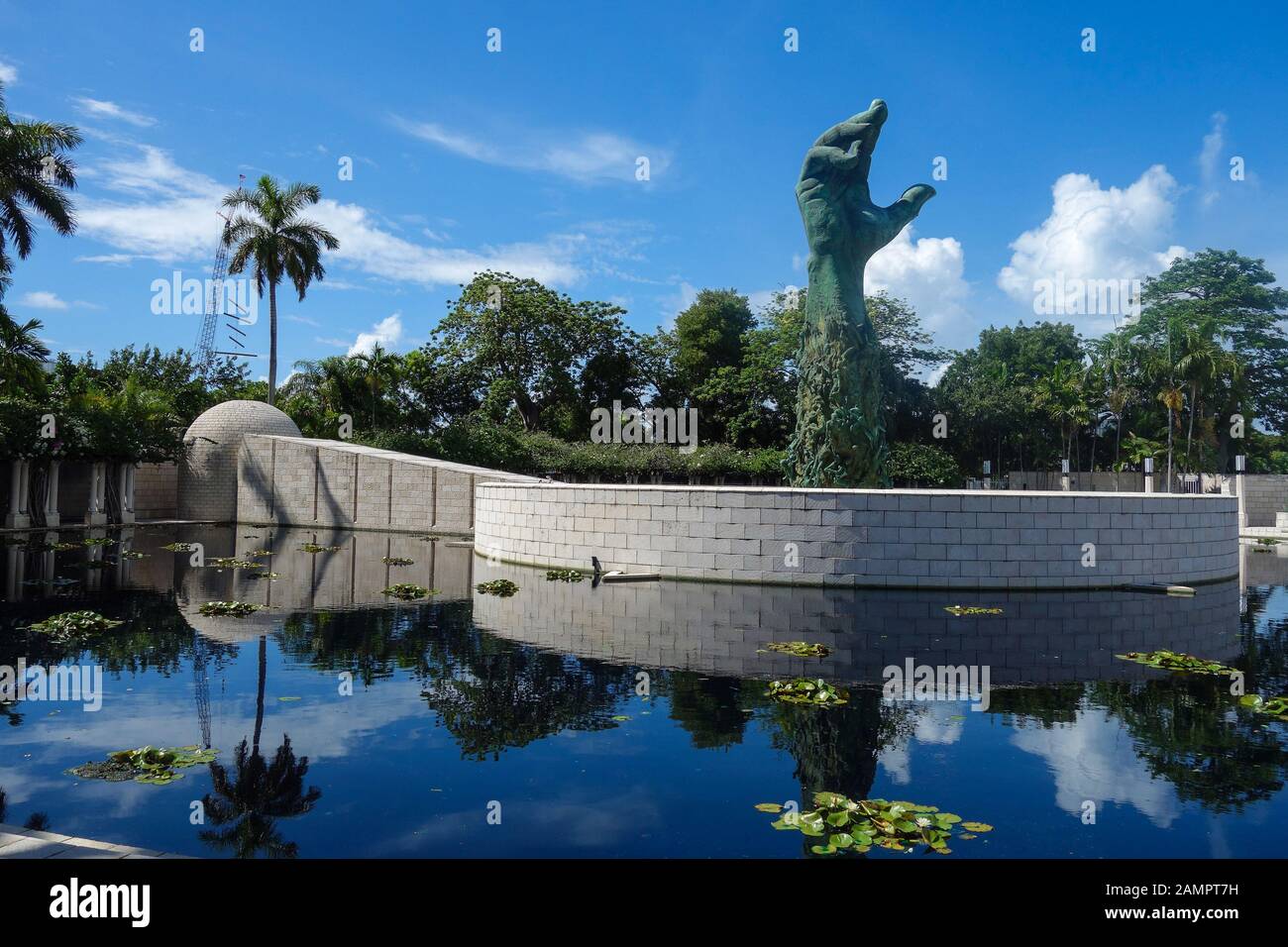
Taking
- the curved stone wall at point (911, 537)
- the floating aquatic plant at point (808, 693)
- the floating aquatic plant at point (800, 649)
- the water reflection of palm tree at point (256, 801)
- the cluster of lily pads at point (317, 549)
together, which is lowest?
the water reflection of palm tree at point (256, 801)

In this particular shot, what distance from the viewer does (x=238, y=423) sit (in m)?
32.6

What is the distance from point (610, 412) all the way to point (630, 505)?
28969 mm

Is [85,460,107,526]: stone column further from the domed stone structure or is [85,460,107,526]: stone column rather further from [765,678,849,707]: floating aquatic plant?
[765,678,849,707]: floating aquatic plant

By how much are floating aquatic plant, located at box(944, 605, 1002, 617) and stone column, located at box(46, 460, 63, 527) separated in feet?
94.2

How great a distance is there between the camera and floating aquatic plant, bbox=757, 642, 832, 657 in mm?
9773

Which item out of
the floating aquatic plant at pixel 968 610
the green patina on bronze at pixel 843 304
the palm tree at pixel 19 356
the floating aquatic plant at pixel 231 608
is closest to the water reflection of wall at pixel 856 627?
the floating aquatic plant at pixel 968 610

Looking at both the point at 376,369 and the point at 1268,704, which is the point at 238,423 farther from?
the point at 1268,704

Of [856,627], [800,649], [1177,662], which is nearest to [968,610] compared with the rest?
[856,627]

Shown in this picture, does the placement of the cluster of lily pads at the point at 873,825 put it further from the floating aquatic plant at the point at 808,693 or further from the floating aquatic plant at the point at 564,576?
the floating aquatic plant at the point at 564,576

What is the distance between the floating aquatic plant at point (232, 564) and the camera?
18.4 metres

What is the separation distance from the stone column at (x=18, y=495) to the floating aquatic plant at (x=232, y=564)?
12.8 m

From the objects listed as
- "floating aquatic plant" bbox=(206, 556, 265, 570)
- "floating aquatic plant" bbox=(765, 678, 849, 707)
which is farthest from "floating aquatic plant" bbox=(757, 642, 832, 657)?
"floating aquatic plant" bbox=(206, 556, 265, 570)
